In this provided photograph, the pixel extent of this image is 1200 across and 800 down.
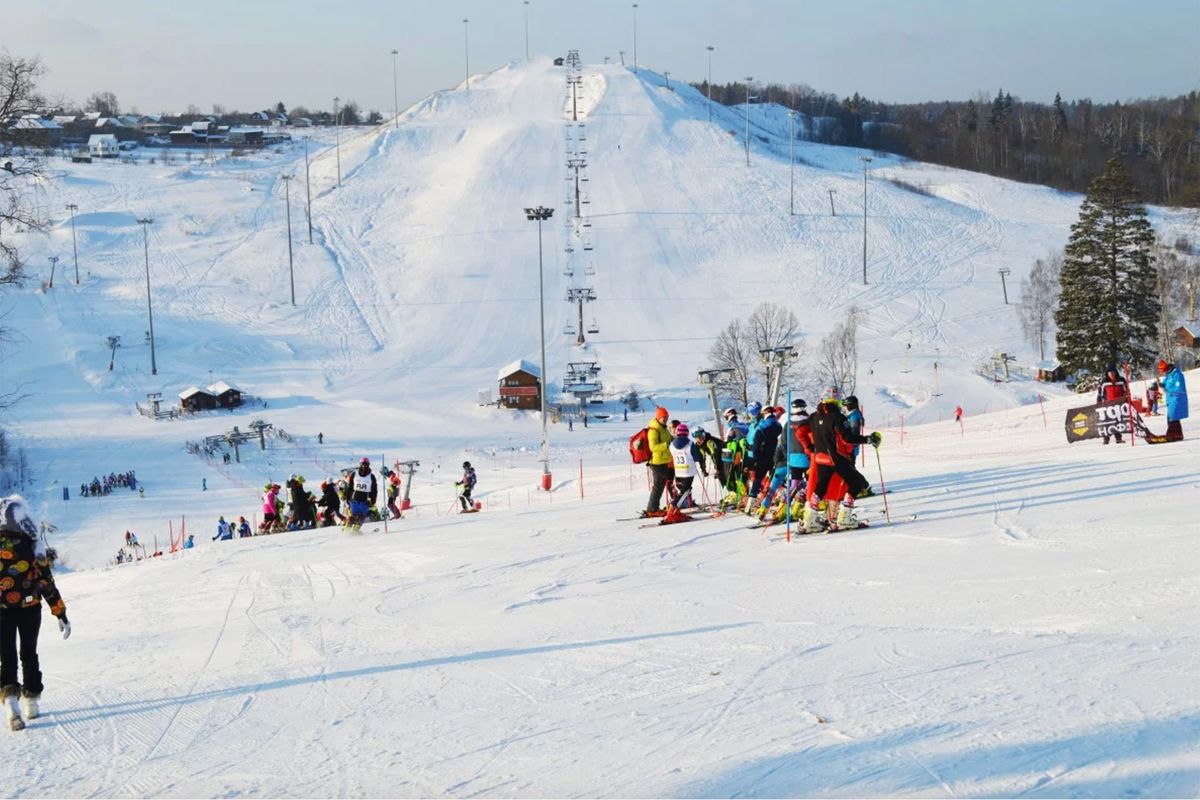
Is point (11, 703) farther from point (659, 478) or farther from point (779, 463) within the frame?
point (659, 478)

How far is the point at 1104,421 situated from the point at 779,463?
806cm

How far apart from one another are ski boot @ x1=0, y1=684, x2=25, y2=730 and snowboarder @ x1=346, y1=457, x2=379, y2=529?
10.6 m

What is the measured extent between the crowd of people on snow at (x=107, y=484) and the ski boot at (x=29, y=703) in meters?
34.8

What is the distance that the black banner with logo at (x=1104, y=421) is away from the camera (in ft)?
57.7

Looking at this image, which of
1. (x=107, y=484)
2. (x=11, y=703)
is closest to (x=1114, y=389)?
(x=11, y=703)

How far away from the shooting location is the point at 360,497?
18.2 m

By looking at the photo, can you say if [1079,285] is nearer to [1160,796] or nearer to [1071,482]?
[1071,482]

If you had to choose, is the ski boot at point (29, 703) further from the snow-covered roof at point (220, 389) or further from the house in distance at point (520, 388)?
the snow-covered roof at point (220, 389)

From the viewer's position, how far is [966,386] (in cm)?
5516

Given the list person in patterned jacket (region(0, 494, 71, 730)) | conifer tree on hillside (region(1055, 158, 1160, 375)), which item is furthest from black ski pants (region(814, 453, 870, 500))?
conifer tree on hillside (region(1055, 158, 1160, 375))

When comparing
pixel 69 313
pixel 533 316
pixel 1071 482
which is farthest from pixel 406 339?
pixel 1071 482

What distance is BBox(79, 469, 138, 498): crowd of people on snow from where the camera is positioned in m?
39.1

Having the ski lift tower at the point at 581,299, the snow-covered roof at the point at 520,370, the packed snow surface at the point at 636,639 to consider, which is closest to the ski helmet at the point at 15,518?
the packed snow surface at the point at 636,639

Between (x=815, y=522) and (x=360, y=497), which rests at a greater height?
(x=815, y=522)
